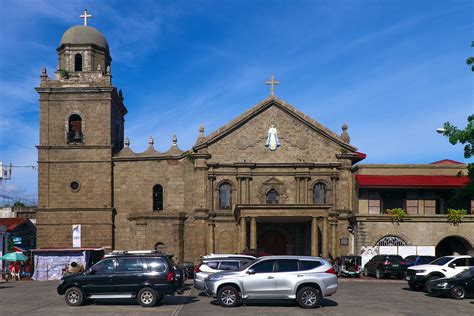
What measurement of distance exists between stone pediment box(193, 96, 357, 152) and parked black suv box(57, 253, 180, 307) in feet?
75.6

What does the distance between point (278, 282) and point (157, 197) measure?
25123 millimetres

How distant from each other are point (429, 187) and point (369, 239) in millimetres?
5780

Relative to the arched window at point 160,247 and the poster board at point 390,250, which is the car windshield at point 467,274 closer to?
the poster board at point 390,250

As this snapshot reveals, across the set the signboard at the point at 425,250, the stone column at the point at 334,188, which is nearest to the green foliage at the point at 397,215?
the signboard at the point at 425,250

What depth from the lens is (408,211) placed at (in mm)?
42844

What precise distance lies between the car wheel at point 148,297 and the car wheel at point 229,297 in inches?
83.7

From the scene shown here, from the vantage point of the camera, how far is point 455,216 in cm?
3994

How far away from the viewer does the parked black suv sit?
67.4ft

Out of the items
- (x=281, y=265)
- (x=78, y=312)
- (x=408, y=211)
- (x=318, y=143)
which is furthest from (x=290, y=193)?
(x=78, y=312)

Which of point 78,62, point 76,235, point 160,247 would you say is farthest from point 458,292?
point 78,62

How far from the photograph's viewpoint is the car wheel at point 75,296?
20609mm

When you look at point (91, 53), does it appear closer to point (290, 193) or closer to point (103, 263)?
point (290, 193)

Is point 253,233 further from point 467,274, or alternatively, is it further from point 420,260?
point 467,274

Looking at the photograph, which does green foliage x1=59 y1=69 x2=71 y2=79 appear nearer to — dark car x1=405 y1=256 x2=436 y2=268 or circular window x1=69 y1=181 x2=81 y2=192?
circular window x1=69 y1=181 x2=81 y2=192
